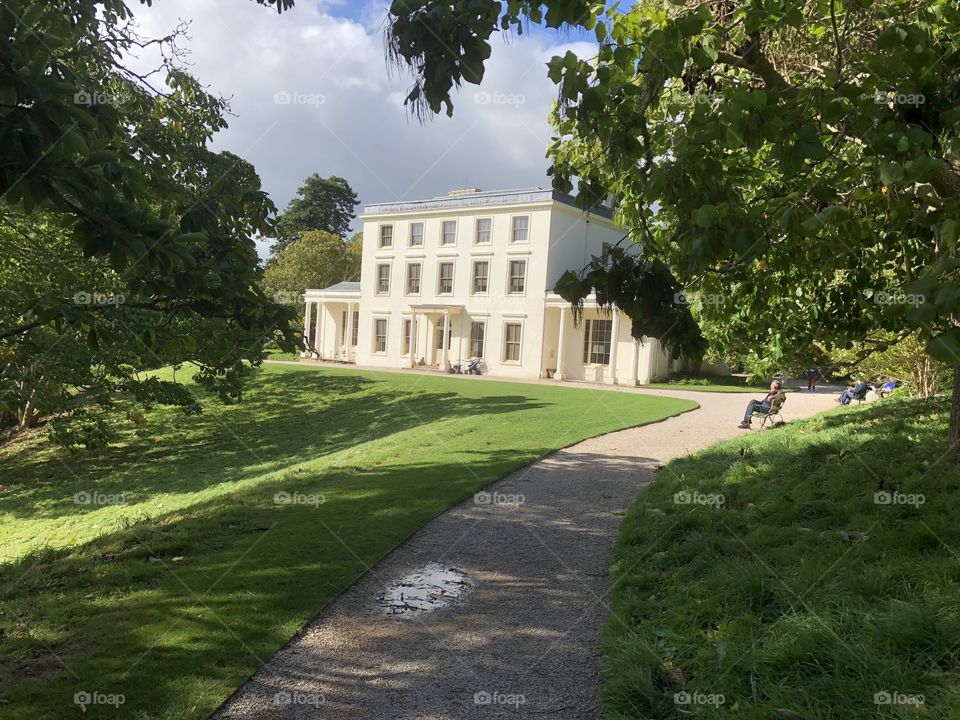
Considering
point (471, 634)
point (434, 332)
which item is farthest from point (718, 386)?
point (471, 634)

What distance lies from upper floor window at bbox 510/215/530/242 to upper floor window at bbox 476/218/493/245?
56.9 inches

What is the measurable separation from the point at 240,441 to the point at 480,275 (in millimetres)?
20006

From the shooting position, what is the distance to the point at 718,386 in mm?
31172

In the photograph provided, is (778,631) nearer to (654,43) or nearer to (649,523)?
(649,523)

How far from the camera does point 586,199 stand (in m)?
6.22

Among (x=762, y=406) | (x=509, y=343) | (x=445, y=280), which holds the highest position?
(x=445, y=280)

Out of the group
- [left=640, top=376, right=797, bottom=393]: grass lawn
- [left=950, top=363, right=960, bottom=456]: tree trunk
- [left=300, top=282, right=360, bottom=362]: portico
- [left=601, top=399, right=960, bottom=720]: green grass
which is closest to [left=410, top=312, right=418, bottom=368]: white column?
[left=300, top=282, right=360, bottom=362]: portico

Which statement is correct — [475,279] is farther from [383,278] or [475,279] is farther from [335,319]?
[335,319]

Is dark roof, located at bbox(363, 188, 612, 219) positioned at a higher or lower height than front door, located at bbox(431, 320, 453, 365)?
higher

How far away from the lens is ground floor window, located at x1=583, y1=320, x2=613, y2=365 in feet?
112

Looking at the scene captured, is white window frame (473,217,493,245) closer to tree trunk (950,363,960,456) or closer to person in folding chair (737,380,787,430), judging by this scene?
person in folding chair (737,380,787,430)

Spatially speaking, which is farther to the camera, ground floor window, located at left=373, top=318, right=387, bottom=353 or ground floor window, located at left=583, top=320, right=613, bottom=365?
ground floor window, located at left=373, top=318, right=387, bottom=353

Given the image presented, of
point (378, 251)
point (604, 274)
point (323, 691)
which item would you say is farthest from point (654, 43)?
point (378, 251)

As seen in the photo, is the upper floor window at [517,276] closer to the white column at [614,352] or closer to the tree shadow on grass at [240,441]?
the white column at [614,352]
